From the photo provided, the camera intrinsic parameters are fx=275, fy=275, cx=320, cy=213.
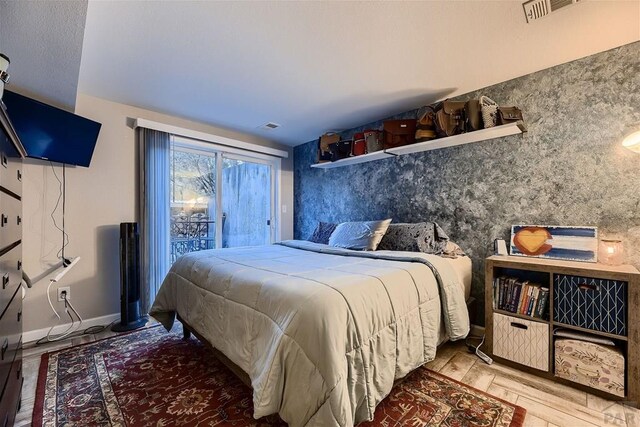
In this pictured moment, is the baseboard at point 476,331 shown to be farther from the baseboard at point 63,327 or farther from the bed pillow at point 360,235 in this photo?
the baseboard at point 63,327

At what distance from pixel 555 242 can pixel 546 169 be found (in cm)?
59

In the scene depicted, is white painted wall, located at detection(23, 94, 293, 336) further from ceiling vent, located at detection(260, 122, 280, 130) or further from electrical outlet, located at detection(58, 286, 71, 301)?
ceiling vent, located at detection(260, 122, 280, 130)

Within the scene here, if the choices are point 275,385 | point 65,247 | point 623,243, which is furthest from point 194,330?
point 623,243

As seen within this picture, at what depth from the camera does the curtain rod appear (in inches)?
115

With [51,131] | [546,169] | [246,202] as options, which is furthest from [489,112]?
[51,131]

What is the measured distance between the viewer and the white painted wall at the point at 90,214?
2439 millimetres

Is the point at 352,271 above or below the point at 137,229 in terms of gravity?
below

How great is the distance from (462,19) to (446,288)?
1.72 metres

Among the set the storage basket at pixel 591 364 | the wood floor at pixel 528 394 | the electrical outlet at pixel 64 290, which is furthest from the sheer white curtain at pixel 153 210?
the storage basket at pixel 591 364

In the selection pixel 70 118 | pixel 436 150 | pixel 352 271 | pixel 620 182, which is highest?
pixel 70 118

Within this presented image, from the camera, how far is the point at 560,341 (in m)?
1.82

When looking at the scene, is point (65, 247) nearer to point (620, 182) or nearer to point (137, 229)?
point (137, 229)

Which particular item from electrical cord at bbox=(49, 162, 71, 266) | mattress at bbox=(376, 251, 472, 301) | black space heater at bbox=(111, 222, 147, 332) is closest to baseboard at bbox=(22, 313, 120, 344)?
black space heater at bbox=(111, 222, 147, 332)

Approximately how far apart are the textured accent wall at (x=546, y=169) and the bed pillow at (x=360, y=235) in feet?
1.53
